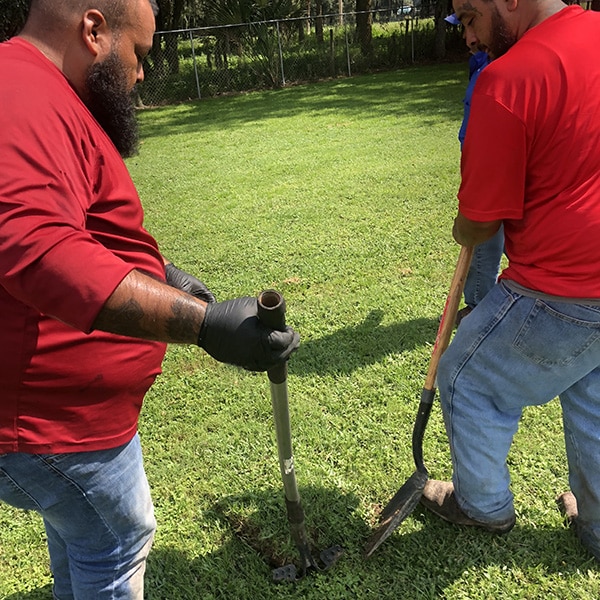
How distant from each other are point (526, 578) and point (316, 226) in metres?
4.26

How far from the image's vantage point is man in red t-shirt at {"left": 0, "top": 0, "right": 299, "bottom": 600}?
1.16 metres

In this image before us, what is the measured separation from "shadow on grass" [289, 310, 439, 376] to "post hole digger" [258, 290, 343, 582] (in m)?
1.45

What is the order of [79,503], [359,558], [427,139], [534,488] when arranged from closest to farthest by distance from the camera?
1. [79,503]
2. [359,558]
3. [534,488]
4. [427,139]

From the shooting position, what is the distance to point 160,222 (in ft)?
22.0

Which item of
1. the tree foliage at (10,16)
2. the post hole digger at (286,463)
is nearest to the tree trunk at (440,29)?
the tree foliage at (10,16)

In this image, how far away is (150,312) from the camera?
4.18 feet

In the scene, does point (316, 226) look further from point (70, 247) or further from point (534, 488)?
point (70, 247)

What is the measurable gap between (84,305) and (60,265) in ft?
0.31

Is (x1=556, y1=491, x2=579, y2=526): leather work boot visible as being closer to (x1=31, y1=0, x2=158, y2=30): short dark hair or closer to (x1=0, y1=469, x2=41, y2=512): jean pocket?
(x1=0, y1=469, x2=41, y2=512): jean pocket

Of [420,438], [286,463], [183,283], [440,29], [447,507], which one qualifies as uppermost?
[440,29]

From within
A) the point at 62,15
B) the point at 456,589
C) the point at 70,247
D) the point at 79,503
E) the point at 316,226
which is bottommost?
the point at 456,589

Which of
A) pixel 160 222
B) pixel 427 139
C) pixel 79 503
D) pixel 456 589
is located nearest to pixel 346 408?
pixel 456 589

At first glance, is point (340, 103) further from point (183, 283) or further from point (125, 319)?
point (125, 319)

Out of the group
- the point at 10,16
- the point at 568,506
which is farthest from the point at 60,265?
the point at 10,16
